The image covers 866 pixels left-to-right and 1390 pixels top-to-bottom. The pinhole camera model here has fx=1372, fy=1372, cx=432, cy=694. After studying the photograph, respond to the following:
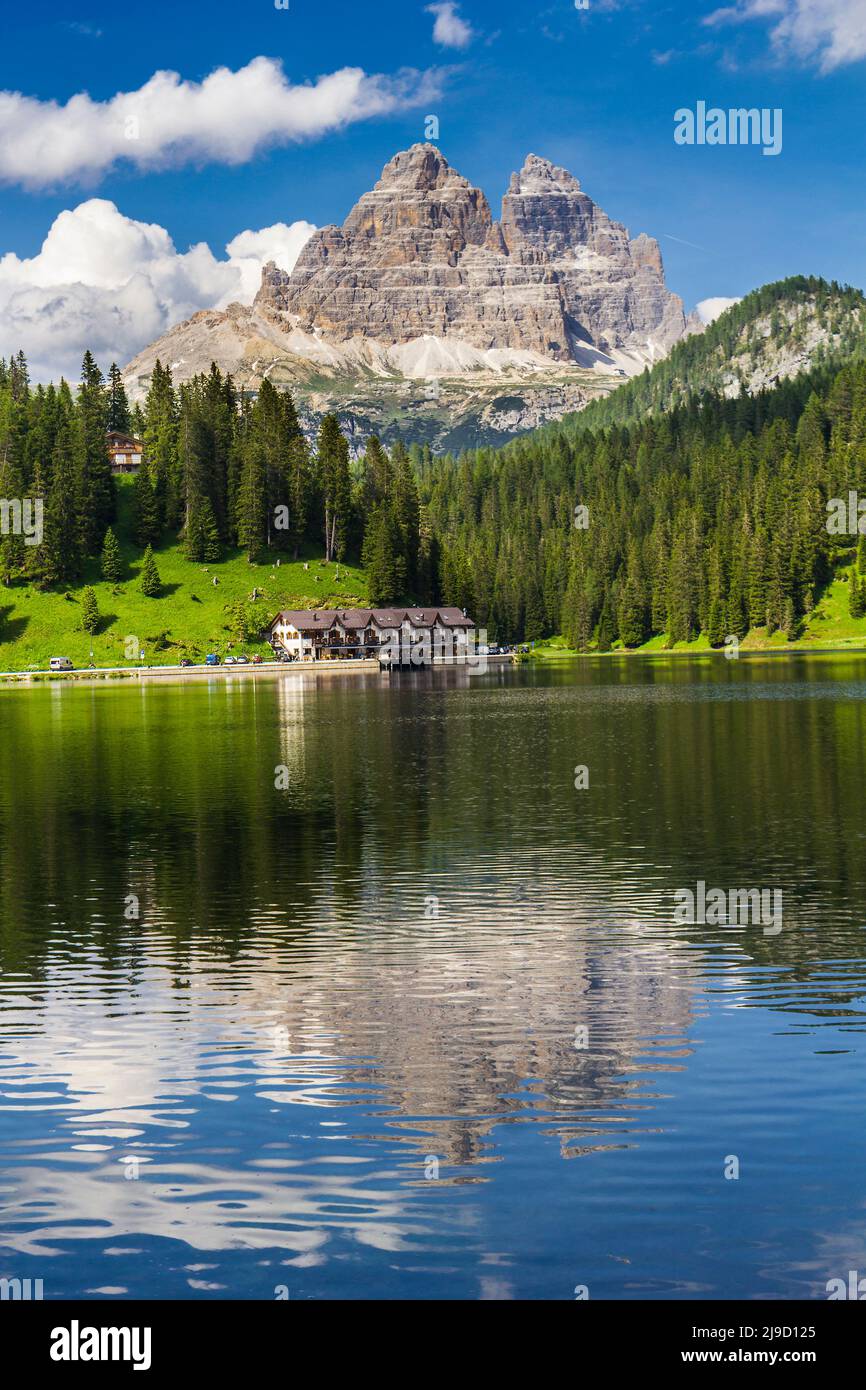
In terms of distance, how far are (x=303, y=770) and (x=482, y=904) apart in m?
38.3

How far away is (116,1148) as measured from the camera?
2033 cm

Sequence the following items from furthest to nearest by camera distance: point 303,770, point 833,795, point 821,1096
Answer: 1. point 303,770
2. point 833,795
3. point 821,1096

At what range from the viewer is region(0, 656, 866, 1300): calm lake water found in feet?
55.0

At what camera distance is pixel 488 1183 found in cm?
1848

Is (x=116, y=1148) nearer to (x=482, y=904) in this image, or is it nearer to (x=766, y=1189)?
(x=766, y=1189)

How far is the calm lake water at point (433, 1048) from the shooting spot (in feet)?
55.0

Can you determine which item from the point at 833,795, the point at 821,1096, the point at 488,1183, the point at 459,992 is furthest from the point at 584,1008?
the point at 833,795

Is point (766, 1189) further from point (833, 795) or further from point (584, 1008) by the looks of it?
point (833, 795)

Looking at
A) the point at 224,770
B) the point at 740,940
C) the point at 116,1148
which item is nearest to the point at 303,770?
the point at 224,770

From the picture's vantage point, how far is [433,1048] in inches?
981

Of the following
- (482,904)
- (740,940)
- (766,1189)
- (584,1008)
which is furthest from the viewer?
(482,904)

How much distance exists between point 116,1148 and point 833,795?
44257 millimetres

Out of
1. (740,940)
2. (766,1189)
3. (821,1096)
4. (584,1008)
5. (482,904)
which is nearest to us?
(766,1189)

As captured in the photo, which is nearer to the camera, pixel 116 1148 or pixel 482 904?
pixel 116 1148
